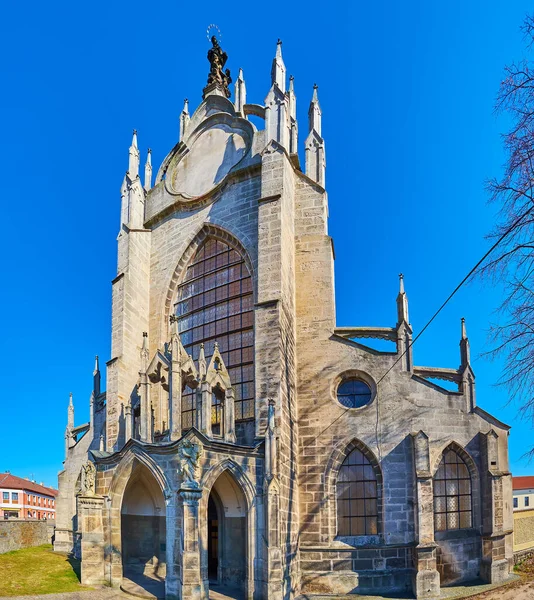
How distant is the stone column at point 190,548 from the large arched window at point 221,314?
4.36 meters

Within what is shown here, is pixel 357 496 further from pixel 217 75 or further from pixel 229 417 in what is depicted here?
pixel 217 75

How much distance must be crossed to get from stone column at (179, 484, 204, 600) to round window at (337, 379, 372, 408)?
616 centimetres

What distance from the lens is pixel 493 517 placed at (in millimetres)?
17750

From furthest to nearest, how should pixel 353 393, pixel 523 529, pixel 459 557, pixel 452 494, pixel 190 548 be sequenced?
pixel 523 529 → pixel 353 393 → pixel 452 494 → pixel 459 557 → pixel 190 548

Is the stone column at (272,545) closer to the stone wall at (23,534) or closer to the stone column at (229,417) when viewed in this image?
the stone column at (229,417)

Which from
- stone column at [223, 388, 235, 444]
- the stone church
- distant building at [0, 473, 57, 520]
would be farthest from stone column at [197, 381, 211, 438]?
distant building at [0, 473, 57, 520]

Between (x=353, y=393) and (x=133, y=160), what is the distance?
43.2 feet

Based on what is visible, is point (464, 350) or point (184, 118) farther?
point (184, 118)

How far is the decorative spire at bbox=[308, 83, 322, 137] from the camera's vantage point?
22.8m

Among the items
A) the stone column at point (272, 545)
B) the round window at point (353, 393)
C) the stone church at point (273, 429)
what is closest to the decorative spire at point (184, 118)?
the stone church at point (273, 429)

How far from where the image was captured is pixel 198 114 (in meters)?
24.4

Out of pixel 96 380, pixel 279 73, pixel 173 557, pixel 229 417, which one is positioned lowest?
pixel 173 557

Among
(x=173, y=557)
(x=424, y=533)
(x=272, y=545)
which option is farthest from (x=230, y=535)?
(x=424, y=533)

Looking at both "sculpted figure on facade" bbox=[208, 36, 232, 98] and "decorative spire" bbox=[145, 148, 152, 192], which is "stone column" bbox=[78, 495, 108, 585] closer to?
"decorative spire" bbox=[145, 148, 152, 192]
